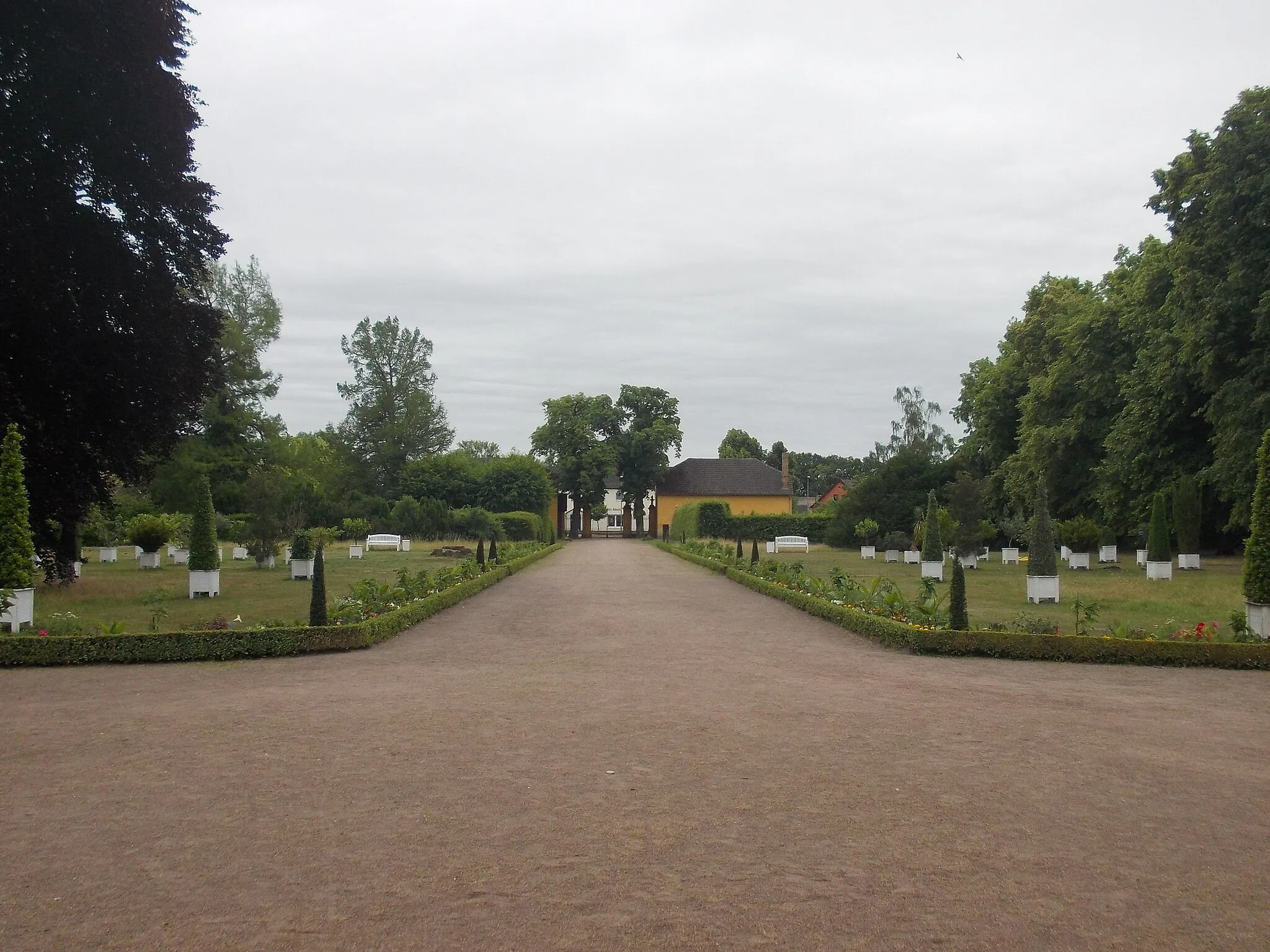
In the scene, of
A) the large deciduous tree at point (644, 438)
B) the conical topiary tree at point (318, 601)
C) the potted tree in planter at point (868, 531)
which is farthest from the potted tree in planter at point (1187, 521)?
the large deciduous tree at point (644, 438)

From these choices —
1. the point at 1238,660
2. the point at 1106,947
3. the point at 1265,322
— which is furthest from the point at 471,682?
the point at 1265,322

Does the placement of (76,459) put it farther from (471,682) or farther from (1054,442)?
(1054,442)

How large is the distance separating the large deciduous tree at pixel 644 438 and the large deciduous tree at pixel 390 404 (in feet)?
40.3

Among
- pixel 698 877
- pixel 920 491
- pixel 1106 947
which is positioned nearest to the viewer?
pixel 1106 947

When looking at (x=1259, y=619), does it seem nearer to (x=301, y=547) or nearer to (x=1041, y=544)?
(x=1041, y=544)

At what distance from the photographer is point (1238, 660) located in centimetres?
1171

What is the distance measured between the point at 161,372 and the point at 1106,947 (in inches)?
680

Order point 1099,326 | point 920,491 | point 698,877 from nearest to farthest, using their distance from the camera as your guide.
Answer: point 698,877 → point 1099,326 → point 920,491

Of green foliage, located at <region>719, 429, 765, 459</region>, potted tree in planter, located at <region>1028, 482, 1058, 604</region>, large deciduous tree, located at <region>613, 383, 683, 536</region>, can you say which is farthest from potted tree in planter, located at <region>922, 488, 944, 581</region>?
green foliage, located at <region>719, 429, 765, 459</region>

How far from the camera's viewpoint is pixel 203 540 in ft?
64.7

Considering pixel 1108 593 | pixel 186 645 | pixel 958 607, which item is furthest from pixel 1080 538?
pixel 186 645

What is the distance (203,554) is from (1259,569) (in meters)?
17.3

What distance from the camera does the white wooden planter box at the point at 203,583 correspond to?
19.7m

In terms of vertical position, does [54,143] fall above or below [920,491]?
above
